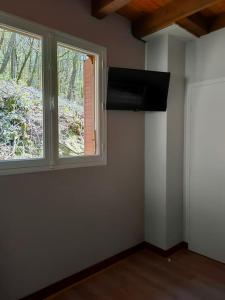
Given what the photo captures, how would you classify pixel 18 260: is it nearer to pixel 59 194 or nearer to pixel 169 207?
pixel 59 194

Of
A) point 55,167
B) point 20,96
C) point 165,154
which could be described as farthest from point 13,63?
point 165,154

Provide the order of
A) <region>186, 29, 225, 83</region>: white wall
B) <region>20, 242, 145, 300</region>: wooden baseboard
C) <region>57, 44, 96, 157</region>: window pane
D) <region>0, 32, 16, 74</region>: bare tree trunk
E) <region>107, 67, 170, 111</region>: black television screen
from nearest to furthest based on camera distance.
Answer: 1. <region>0, 32, 16, 74</region>: bare tree trunk
2. <region>20, 242, 145, 300</region>: wooden baseboard
3. <region>57, 44, 96, 157</region>: window pane
4. <region>107, 67, 170, 111</region>: black television screen
5. <region>186, 29, 225, 83</region>: white wall

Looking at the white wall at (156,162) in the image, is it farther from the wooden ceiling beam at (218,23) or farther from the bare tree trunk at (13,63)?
the bare tree trunk at (13,63)

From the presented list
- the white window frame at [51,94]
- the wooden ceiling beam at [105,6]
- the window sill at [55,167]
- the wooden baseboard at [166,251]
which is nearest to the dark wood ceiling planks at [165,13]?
the wooden ceiling beam at [105,6]

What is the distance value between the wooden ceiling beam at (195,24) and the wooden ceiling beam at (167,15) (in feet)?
0.51

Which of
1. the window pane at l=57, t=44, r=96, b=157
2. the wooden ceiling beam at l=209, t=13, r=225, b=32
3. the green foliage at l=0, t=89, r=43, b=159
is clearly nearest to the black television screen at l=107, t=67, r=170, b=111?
the window pane at l=57, t=44, r=96, b=157

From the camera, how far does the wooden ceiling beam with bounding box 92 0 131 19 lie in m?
2.04

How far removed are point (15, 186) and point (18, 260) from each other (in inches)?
23.3

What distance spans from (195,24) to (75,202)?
7.15ft

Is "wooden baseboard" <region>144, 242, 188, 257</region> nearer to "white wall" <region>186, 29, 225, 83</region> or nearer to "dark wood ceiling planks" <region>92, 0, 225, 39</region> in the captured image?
"white wall" <region>186, 29, 225, 83</region>

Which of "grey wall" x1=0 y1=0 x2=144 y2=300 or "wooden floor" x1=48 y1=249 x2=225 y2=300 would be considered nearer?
"grey wall" x1=0 y1=0 x2=144 y2=300

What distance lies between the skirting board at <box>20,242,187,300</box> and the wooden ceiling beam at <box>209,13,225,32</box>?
2.50 meters

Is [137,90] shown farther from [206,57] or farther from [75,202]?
[75,202]

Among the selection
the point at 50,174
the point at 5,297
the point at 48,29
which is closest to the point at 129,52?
the point at 48,29
